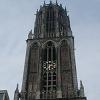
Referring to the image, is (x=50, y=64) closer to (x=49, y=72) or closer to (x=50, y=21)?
(x=49, y=72)

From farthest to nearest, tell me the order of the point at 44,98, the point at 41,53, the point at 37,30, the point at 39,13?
the point at 39,13, the point at 37,30, the point at 41,53, the point at 44,98

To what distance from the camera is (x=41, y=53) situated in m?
65.6

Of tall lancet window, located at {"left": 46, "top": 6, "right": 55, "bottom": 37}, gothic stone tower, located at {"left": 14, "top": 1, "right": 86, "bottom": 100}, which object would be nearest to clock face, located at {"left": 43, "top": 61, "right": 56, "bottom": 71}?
gothic stone tower, located at {"left": 14, "top": 1, "right": 86, "bottom": 100}

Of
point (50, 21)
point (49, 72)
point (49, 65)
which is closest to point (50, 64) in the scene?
point (49, 65)

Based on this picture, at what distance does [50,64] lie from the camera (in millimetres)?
63188

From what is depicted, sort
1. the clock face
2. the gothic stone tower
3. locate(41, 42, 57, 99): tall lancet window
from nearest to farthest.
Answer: the gothic stone tower
locate(41, 42, 57, 99): tall lancet window
the clock face

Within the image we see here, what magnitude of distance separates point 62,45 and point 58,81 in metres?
9.27

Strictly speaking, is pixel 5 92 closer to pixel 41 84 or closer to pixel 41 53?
pixel 41 84

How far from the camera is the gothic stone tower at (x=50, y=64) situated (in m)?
57.8

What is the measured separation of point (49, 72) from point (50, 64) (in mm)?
1720

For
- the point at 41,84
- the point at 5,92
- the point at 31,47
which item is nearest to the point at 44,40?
the point at 31,47

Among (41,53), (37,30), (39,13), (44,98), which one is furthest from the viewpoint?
(39,13)

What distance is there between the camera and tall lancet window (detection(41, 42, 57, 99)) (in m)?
58.0

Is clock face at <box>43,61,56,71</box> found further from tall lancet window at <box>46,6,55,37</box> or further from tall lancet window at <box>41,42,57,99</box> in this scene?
tall lancet window at <box>46,6,55,37</box>
